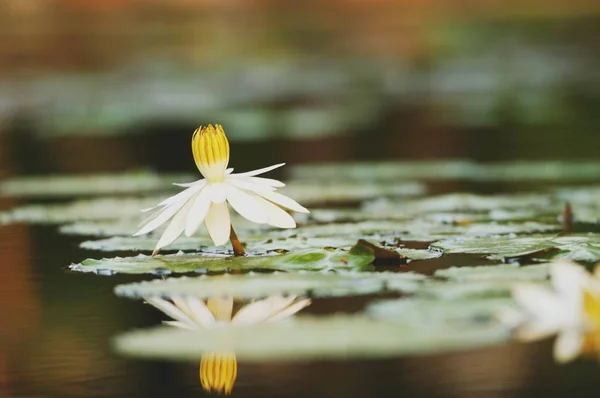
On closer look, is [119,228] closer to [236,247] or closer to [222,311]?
[236,247]

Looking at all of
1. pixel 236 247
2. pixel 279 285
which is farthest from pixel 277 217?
pixel 279 285

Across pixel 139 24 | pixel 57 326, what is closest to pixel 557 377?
pixel 57 326

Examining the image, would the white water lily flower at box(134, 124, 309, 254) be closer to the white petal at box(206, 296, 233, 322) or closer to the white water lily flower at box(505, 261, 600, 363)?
the white petal at box(206, 296, 233, 322)

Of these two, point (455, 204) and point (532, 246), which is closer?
point (532, 246)

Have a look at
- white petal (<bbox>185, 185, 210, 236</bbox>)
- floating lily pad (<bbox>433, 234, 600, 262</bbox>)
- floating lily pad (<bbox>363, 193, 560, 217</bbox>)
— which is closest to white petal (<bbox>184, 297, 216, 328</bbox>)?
white petal (<bbox>185, 185, 210, 236</bbox>)

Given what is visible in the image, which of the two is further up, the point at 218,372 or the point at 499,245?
the point at 499,245

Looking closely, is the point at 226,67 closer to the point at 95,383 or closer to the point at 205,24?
the point at 205,24
